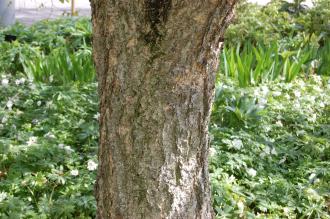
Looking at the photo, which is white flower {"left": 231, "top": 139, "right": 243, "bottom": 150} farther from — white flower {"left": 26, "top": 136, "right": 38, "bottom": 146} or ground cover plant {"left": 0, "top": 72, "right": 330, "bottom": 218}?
white flower {"left": 26, "top": 136, "right": 38, "bottom": 146}

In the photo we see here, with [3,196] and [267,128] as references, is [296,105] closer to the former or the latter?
[267,128]

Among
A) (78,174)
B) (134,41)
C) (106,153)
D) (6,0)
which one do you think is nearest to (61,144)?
(78,174)

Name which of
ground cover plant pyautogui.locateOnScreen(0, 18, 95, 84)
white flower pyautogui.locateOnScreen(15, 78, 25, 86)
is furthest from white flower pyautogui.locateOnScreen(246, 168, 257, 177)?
white flower pyautogui.locateOnScreen(15, 78, 25, 86)

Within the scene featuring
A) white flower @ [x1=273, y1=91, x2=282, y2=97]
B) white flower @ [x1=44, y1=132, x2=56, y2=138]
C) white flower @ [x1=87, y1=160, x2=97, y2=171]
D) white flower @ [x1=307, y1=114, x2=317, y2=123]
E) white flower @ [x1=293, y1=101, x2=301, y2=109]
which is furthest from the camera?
white flower @ [x1=273, y1=91, x2=282, y2=97]

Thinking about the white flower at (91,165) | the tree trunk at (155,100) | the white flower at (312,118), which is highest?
the tree trunk at (155,100)

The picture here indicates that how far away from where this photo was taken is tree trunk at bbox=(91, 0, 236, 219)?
166 cm

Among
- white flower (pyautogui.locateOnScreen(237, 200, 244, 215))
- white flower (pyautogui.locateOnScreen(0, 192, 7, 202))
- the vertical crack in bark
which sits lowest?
white flower (pyautogui.locateOnScreen(237, 200, 244, 215))

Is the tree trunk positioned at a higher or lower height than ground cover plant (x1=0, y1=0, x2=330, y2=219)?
higher

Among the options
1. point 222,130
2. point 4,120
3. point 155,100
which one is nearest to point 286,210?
point 222,130

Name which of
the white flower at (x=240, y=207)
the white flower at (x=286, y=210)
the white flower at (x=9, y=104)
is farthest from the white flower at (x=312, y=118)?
the white flower at (x=9, y=104)

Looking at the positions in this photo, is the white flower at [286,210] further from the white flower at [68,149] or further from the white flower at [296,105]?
the white flower at [296,105]

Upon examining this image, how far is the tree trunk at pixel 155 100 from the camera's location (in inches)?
65.3

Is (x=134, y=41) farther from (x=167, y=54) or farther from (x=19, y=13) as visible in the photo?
(x=19, y=13)

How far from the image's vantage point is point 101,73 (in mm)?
1812
